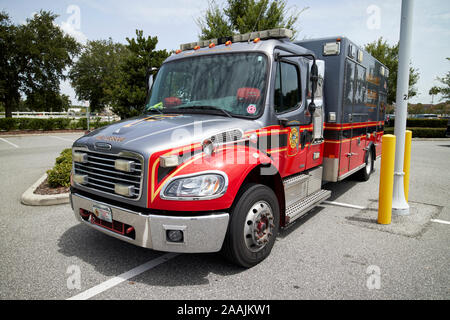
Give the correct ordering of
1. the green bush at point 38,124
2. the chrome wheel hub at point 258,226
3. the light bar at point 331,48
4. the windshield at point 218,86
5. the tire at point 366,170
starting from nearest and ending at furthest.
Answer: the chrome wheel hub at point 258,226 < the windshield at point 218,86 < the light bar at point 331,48 < the tire at point 366,170 < the green bush at point 38,124

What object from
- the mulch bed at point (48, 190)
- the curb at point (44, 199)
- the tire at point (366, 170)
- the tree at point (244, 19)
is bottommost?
the curb at point (44, 199)

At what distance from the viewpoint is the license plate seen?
130 inches

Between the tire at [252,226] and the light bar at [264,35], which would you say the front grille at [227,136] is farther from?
the light bar at [264,35]

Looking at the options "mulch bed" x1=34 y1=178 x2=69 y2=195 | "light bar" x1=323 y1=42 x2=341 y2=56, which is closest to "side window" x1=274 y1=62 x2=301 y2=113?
"light bar" x1=323 y1=42 x2=341 y2=56

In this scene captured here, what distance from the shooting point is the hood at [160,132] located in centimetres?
310

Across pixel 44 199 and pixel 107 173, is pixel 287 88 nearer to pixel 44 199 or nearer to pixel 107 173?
pixel 107 173

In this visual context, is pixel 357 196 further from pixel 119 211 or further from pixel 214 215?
pixel 119 211

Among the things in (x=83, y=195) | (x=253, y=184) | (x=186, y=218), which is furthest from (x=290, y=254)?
(x=83, y=195)

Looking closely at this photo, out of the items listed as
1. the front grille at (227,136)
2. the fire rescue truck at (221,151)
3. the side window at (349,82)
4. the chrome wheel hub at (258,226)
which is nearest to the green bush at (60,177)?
the fire rescue truck at (221,151)

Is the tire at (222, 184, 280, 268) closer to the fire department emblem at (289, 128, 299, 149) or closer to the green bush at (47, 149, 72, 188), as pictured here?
the fire department emblem at (289, 128, 299, 149)

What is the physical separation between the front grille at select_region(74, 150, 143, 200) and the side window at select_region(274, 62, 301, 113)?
191cm

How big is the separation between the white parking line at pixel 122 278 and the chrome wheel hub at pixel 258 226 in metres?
1.03

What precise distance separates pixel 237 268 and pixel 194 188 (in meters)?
1.18

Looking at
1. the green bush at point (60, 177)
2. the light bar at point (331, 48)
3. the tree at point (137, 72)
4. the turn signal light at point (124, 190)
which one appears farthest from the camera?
the tree at point (137, 72)
